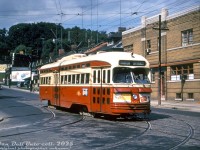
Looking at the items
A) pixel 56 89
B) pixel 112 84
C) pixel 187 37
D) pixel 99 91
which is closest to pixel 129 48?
pixel 187 37

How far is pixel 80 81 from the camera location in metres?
19.0

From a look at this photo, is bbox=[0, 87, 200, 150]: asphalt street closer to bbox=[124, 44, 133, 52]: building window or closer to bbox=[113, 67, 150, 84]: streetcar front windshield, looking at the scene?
bbox=[113, 67, 150, 84]: streetcar front windshield

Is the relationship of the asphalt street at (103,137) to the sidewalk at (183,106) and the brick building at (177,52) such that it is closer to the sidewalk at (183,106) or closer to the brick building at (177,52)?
the sidewalk at (183,106)

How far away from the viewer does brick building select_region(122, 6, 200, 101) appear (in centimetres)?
3253

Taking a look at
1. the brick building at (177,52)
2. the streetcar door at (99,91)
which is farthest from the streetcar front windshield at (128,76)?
the brick building at (177,52)

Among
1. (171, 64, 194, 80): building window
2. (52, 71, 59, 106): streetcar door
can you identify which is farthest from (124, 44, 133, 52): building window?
(52, 71, 59, 106): streetcar door

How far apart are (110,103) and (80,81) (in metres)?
3.48

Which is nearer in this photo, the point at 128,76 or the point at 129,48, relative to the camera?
the point at 128,76

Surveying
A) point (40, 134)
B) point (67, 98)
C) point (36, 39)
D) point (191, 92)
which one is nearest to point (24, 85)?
point (36, 39)

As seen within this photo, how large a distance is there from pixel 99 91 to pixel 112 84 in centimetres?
115

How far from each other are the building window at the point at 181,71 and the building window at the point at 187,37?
213 cm

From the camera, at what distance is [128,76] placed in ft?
53.4

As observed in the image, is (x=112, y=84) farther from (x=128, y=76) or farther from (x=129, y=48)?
(x=129, y=48)

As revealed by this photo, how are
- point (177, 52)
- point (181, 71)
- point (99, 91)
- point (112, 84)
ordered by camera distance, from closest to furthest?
point (112, 84) → point (99, 91) → point (181, 71) → point (177, 52)
